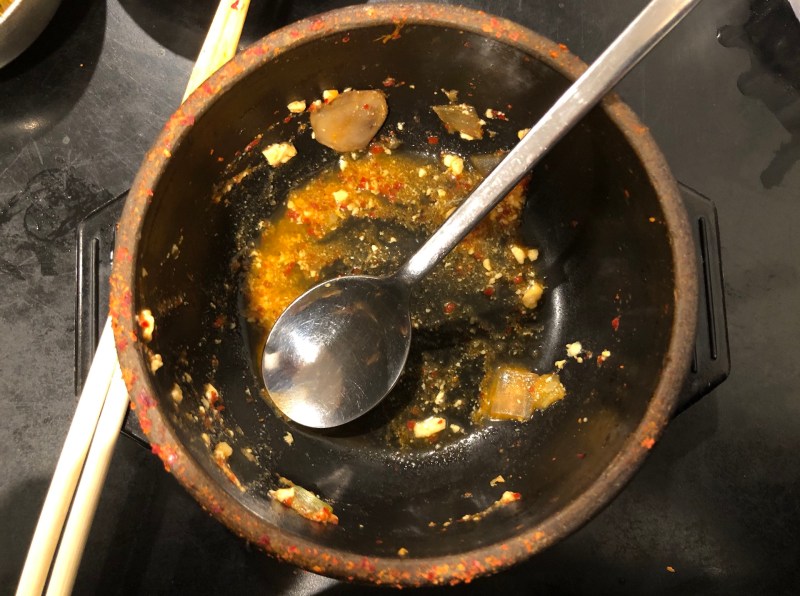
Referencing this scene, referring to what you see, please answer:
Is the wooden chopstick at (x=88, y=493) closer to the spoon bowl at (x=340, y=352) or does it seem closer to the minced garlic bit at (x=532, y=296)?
the spoon bowl at (x=340, y=352)

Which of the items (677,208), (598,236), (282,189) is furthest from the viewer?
(282,189)

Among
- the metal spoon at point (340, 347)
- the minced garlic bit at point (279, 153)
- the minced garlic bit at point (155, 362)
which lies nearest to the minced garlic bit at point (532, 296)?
the metal spoon at point (340, 347)

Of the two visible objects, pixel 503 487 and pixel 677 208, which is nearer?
pixel 677 208

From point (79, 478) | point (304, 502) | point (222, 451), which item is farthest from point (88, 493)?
point (304, 502)

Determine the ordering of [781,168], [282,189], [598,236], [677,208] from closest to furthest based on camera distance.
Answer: [677,208] < [598,236] < [282,189] < [781,168]

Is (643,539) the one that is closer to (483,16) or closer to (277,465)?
(277,465)

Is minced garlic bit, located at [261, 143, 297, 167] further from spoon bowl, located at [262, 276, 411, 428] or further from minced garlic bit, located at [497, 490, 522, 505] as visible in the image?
minced garlic bit, located at [497, 490, 522, 505]

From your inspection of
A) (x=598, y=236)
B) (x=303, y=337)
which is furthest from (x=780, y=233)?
(x=303, y=337)

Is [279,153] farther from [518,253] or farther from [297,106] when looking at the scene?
[518,253]

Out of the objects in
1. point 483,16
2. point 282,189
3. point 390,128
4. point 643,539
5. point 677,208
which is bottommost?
point 643,539
